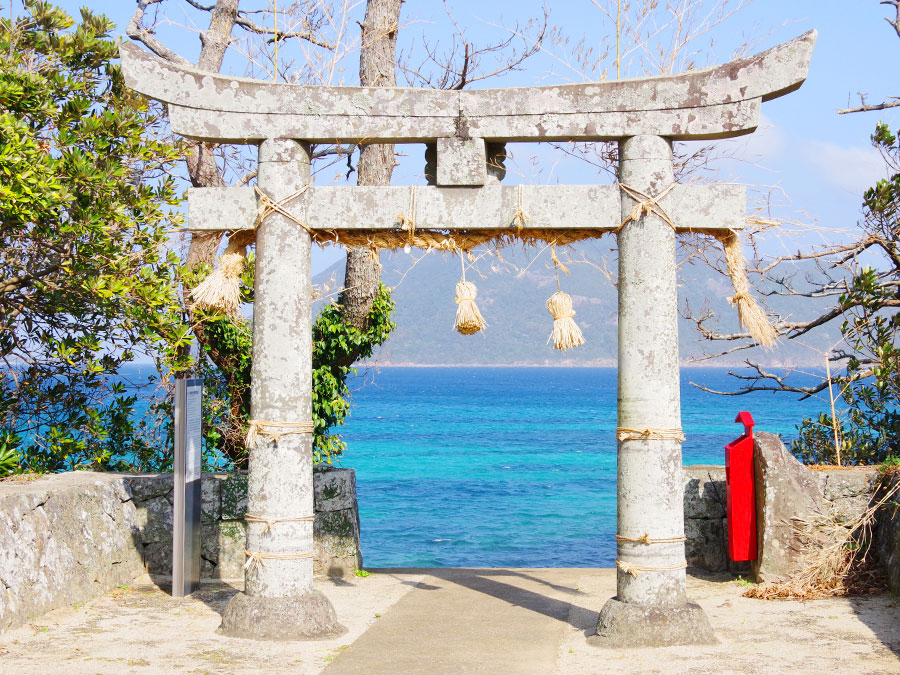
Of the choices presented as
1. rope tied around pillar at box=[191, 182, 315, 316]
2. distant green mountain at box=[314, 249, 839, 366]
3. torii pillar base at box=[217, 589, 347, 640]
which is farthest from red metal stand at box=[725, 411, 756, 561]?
distant green mountain at box=[314, 249, 839, 366]

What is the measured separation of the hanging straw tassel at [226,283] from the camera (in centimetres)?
622

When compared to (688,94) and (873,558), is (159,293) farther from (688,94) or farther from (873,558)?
(873,558)

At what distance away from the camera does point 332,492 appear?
8.45 meters

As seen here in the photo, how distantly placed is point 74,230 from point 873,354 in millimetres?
7430

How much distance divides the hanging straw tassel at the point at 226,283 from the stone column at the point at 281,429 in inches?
10.4

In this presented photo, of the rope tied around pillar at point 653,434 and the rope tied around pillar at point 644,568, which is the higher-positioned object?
the rope tied around pillar at point 653,434

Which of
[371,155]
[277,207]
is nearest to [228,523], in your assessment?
[277,207]

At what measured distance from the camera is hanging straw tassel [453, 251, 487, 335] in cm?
602

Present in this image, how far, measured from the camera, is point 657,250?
5.87 meters

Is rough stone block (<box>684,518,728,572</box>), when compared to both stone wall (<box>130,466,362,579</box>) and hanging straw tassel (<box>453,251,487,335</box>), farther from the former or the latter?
hanging straw tassel (<box>453,251,487,335</box>)

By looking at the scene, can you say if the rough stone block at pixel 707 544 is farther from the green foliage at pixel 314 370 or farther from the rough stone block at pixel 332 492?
the green foliage at pixel 314 370

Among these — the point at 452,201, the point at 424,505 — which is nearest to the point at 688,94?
the point at 452,201

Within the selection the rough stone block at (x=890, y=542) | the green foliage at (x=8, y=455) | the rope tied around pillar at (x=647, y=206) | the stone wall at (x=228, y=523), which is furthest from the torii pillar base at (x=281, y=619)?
the rough stone block at (x=890, y=542)

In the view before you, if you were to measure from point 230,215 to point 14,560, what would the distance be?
2.65 meters
